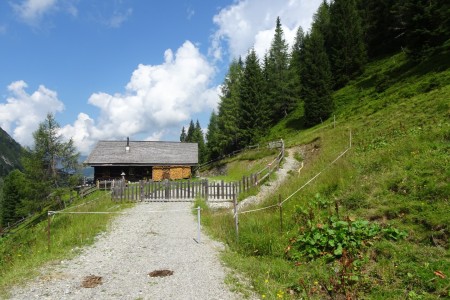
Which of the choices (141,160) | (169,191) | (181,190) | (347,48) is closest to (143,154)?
(141,160)

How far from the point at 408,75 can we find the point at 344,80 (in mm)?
17045

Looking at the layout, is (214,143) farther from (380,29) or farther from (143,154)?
(380,29)

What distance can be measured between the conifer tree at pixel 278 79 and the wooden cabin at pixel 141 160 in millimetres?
19016

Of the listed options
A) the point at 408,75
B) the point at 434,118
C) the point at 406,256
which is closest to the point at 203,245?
the point at 406,256

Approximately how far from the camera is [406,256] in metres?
6.72

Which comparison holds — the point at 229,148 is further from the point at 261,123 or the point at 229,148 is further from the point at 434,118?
the point at 434,118

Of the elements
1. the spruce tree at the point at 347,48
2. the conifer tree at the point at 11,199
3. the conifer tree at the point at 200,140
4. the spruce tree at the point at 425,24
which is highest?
the spruce tree at the point at 347,48

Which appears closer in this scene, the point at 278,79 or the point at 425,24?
the point at 425,24

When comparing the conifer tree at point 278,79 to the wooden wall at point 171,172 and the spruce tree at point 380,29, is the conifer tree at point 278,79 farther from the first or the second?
the wooden wall at point 171,172

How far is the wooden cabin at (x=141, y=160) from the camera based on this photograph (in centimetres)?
4209

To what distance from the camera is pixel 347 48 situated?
50.3 metres

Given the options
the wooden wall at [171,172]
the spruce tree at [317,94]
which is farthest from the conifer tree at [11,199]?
the spruce tree at [317,94]

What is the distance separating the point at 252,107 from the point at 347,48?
1773 centimetres

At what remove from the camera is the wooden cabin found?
42.1 metres
